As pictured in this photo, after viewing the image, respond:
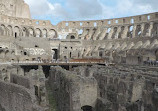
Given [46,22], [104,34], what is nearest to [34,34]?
[46,22]

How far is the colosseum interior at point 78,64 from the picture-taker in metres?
9.70

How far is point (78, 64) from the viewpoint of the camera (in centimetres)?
3369

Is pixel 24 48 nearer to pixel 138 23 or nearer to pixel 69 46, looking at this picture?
pixel 69 46

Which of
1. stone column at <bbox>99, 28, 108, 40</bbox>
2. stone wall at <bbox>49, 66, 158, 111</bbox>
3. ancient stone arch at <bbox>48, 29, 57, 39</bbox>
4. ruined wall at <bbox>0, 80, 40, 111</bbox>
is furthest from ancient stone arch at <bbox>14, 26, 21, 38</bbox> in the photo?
ruined wall at <bbox>0, 80, 40, 111</bbox>

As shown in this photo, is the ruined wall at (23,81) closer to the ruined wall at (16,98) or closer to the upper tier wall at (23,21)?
the ruined wall at (16,98)

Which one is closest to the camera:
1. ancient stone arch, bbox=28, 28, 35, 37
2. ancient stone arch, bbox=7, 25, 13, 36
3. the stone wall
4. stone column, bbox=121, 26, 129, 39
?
the stone wall

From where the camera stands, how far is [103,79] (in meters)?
14.8

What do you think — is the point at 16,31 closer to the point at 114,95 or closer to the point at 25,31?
the point at 25,31

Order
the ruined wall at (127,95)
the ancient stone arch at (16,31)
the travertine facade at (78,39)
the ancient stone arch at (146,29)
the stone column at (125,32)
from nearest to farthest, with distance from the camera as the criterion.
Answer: the ruined wall at (127,95)
the travertine facade at (78,39)
the ancient stone arch at (146,29)
the stone column at (125,32)
the ancient stone arch at (16,31)

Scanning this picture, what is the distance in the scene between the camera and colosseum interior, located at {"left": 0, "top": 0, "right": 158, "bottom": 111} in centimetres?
970

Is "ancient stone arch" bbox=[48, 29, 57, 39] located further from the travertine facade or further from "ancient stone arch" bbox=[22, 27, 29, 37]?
"ancient stone arch" bbox=[22, 27, 29, 37]

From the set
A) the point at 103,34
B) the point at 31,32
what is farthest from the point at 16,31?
the point at 103,34

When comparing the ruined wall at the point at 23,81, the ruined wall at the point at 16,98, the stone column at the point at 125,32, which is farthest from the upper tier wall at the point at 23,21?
the ruined wall at the point at 16,98

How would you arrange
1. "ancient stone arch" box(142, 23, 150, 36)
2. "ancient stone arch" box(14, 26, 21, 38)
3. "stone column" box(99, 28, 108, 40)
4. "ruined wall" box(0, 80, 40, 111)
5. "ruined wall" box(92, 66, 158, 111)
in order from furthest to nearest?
1. "stone column" box(99, 28, 108, 40)
2. "ancient stone arch" box(14, 26, 21, 38)
3. "ancient stone arch" box(142, 23, 150, 36)
4. "ruined wall" box(92, 66, 158, 111)
5. "ruined wall" box(0, 80, 40, 111)
